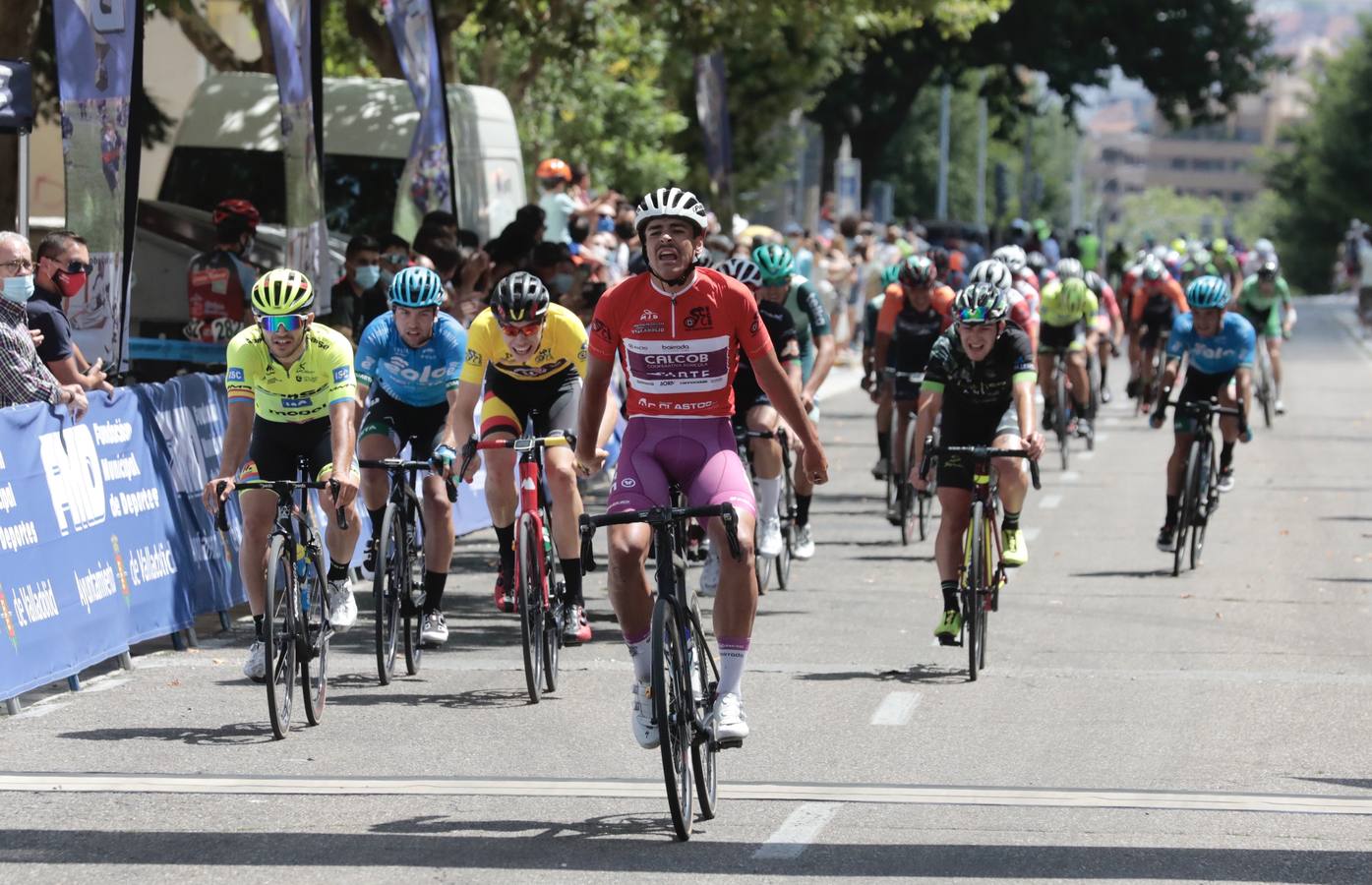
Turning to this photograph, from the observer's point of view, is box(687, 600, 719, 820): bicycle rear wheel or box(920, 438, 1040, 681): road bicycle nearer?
box(687, 600, 719, 820): bicycle rear wheel

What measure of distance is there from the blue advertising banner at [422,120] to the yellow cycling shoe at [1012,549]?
26.2ft

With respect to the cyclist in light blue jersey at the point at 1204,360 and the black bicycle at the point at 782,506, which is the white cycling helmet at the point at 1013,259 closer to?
the cyclist in light blue jersey at the point at 1204,360

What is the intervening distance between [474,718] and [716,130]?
22.5 metres

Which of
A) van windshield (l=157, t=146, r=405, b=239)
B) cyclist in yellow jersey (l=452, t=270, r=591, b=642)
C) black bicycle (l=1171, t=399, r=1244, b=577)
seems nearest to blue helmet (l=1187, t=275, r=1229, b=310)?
black bicycle (l=1171, t=399, r=1244, b=577)

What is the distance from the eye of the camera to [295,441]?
1020cm

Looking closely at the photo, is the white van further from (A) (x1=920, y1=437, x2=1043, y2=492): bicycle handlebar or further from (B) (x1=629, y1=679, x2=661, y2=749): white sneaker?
(B) (x1=629, y1=679, x2=661, y2=749): white sneaker

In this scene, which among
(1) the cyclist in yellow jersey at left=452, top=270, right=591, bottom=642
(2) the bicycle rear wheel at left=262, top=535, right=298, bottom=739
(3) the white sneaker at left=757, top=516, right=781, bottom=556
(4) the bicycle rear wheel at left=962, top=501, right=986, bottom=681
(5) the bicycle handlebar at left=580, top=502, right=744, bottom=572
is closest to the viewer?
(5) the bicycle handlebar at left=580, top=502, right=744, bottom=572

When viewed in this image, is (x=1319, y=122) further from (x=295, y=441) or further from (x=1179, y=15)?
(x=295, y=441)

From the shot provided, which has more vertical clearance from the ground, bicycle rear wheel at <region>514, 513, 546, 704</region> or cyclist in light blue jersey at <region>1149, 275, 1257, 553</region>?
cyclist in light blue jersey at <region>1149, 275, 1257, 553</region>

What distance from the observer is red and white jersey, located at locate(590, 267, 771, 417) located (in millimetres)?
8125

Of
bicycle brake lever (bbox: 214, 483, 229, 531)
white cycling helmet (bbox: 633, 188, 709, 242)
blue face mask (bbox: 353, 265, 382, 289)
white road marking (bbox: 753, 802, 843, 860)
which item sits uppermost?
white cycling helmet (bbox: 633, 188, 709, 242)

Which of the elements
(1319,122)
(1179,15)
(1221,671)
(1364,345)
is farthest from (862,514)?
(1319,122)

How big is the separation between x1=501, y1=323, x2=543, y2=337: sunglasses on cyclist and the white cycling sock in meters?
2.75

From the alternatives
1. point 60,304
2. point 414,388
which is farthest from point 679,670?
point 60,304
